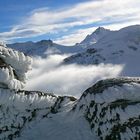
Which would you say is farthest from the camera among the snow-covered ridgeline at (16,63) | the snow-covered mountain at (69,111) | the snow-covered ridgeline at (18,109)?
the snow-covered ridgeline at (16,63)

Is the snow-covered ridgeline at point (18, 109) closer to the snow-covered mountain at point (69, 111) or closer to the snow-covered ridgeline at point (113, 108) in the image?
the snow-covered mountain at point (69, 111)

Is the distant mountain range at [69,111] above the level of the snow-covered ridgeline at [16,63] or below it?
below

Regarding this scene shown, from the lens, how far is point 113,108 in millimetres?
61250

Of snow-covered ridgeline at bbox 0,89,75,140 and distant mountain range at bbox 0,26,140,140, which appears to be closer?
distant mountain range at bbox 0,26,140,140

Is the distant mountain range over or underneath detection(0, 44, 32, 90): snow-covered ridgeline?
underneath

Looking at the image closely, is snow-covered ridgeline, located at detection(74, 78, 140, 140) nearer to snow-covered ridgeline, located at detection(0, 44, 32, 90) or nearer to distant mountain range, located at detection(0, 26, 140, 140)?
distant mountain range, located at detection(0, 26, 140, 140)

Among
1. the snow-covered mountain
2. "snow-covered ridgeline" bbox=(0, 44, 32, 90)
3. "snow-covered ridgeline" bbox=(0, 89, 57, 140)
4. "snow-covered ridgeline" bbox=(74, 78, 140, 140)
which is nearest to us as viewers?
"snow-covered ridgeline" bbox=(74, 78, 140, 140)

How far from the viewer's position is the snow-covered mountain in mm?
60050

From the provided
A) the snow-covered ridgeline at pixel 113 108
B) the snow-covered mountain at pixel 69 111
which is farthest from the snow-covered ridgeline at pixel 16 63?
the snow-covered ridgeline at pixel 113 108

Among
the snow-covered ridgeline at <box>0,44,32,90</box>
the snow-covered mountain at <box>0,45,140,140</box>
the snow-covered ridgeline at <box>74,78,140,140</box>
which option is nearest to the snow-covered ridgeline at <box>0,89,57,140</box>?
the snow-covered mountain at <box>0,45,140,140</box>

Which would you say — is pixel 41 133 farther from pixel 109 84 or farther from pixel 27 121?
pixel 109 84

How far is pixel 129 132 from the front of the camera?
2277 inches

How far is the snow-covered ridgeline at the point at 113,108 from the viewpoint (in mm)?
A: 58625

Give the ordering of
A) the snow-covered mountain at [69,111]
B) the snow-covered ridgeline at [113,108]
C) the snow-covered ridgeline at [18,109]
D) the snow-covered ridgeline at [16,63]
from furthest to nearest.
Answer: the snow-covered ridgeline at [16,63]
the snow-covered ridgeline at [18,109]
the snow-covered mountain at [69,111]
the snow-covered ridgeline at [113,108]
